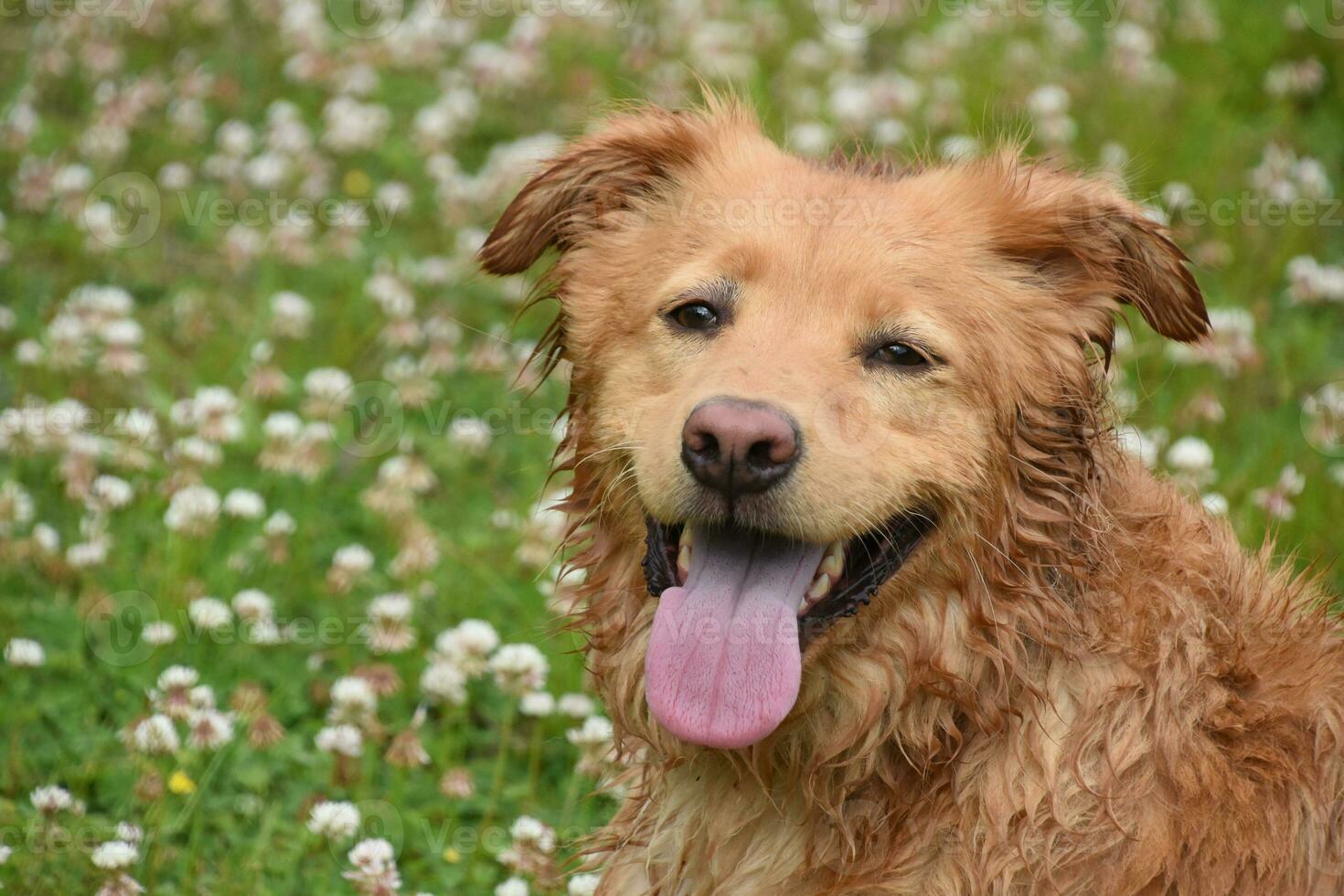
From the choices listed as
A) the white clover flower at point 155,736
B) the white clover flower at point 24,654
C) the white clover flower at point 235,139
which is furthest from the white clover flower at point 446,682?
the white clover flower at point 235,139

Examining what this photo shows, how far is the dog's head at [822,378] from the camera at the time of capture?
10.8 feet

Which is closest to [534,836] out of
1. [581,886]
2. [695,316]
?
[581,886]

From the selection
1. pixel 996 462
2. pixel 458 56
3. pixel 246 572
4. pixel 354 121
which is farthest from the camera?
pixel 458 56

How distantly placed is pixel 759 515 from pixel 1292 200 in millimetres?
5094

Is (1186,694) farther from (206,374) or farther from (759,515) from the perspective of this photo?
(206,374)

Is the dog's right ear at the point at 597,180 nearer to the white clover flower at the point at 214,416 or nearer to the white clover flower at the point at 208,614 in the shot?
the white clover flower at the point at 208,614

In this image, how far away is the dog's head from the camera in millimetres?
3289

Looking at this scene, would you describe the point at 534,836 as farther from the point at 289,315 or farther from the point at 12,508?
the point at 289,315

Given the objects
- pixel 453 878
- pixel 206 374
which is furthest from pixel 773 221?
pixel 206 374

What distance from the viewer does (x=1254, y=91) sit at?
8266mm

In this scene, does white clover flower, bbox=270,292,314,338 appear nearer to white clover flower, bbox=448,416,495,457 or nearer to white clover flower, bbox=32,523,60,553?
white clover flower, bbox=448,416,495,457

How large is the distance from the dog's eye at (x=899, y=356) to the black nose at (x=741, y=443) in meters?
0.36

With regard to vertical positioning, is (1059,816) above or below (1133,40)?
above

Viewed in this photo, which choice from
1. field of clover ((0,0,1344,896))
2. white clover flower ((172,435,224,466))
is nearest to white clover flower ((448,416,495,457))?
field of clover ((0,0,1344,896))
